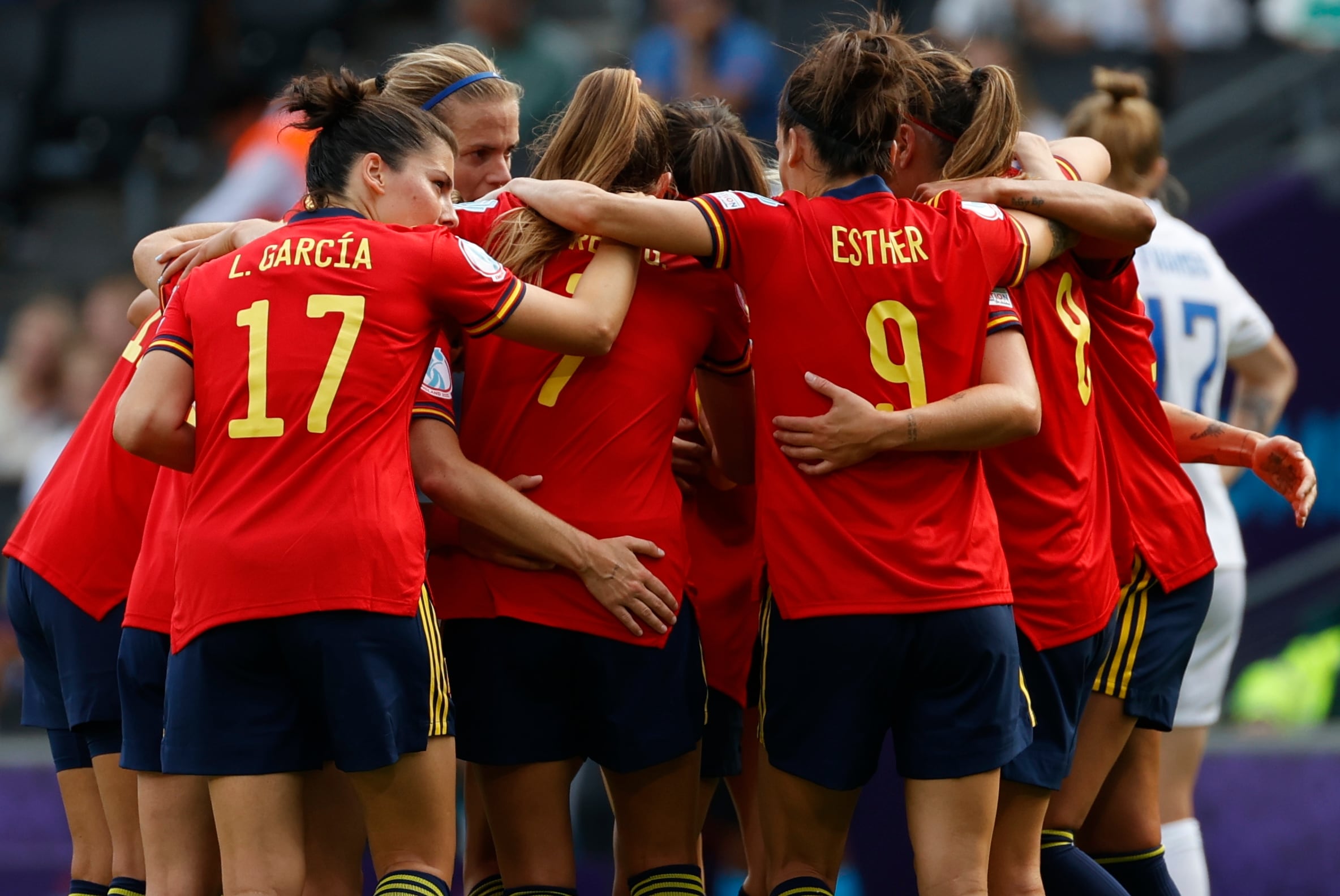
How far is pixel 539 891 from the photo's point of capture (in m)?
3.44

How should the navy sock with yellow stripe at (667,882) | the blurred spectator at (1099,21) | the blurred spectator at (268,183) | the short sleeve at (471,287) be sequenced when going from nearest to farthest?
the short sleeve at (471,287) → the navy sock with yellow stripe at (667,882) → the blurred spectator at (268,183) → the blurred spectator at (1099,21)

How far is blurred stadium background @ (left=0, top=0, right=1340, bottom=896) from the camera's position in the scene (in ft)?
19.3

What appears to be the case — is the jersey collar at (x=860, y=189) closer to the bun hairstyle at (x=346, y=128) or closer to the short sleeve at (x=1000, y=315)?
the short sleeve at (x=1000, y=315)

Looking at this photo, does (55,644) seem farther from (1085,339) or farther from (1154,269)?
(1154,269)

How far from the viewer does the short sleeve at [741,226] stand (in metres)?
3.29

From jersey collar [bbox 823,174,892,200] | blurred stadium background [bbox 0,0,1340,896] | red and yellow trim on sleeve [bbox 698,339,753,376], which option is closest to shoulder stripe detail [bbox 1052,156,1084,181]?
jersey collar [bbox 823,174,892,200]

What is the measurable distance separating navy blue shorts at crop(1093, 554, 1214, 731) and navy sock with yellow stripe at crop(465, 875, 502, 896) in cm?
151

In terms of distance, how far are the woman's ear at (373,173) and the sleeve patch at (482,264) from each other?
0.20 meters

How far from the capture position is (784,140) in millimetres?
3438

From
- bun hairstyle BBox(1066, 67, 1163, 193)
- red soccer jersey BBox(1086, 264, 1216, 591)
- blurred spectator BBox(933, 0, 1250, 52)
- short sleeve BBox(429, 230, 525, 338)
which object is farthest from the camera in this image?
blurred spectator BBox(933, 0, 1250, 52)

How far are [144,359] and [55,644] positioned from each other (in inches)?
36.2

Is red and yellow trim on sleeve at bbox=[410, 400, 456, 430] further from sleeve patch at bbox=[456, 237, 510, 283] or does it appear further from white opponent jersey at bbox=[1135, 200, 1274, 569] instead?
white opponent jersey at bbox=[1135, 200, 1274, 569]

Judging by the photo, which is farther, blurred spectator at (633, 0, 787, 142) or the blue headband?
blurred spectator at (633, 0, 787, 142)

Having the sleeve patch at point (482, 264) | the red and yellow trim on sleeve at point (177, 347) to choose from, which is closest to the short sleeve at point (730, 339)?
the sleeve patch at point (482, 264)
